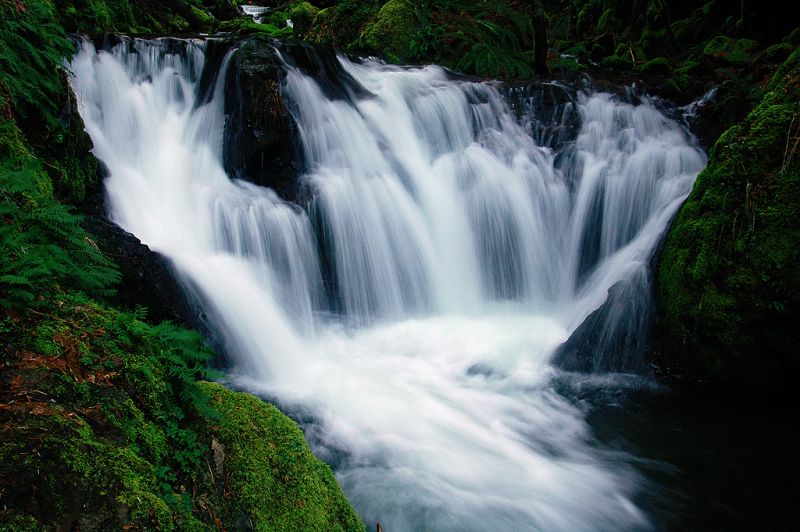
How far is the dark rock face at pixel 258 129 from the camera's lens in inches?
312

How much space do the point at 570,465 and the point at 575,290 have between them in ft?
13.1

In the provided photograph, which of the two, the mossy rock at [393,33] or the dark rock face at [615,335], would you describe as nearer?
the dark rock face at [615,335]

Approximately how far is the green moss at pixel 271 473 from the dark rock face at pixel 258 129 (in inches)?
218

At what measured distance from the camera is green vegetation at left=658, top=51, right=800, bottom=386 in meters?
5.16

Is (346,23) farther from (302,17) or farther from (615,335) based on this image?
(615,335)

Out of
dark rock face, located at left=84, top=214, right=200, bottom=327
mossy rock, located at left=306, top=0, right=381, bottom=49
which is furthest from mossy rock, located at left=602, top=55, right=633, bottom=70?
dark rock face, located at left=84, top=214, right=200, bottom=327

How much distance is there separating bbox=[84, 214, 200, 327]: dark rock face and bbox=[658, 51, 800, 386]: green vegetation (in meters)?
5.43

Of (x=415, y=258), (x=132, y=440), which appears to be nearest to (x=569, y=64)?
(x=415, y=258)

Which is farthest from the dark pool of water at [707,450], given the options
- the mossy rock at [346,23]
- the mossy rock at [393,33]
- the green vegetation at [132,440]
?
the mossy rock at [346,23]

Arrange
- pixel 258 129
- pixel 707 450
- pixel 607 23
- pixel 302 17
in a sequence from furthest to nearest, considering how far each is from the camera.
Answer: pixel 302 17, pixel 607 23, pixel 258 129, pixel 707 450

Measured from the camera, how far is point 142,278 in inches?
201

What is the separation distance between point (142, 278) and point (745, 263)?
6.19 m

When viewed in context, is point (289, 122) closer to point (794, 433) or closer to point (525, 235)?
point (525, 235)

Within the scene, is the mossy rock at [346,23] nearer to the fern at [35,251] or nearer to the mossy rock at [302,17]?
the mossy rock at [302,17]
